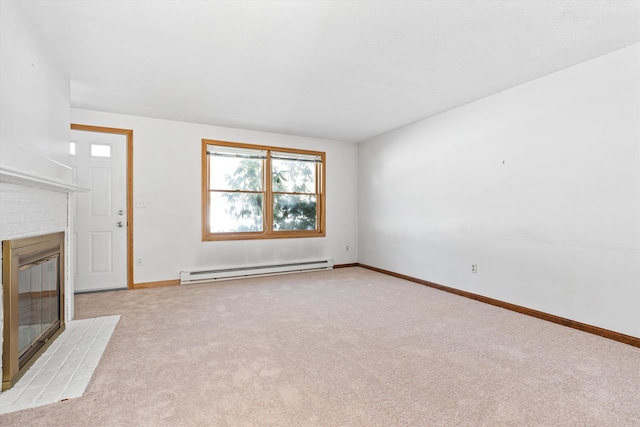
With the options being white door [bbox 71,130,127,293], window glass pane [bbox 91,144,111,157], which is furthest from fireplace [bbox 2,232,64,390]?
window glass pane [bbox 91,144,111,157]

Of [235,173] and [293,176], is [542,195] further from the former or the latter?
[235,173]

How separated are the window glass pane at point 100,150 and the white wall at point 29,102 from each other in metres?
1.30

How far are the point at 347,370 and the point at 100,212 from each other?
12.8ft

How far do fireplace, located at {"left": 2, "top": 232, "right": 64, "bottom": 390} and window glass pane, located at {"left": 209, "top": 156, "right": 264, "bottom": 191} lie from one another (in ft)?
7.93

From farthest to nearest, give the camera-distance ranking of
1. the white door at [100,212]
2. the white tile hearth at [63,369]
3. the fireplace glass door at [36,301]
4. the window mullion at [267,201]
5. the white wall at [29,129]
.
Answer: the window mullion at [267,201] → the white door at [100,212] → the fireplace glass door at [36,301] → the white wall at [29,129] → the white tile hearth at [63,369]

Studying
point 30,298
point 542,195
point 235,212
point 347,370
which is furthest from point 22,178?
point 542,195

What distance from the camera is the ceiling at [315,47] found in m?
2.06

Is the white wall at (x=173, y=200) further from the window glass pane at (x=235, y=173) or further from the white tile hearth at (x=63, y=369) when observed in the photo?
the white tile hearth at (x=63, y=369)

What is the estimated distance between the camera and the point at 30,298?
2.18 m

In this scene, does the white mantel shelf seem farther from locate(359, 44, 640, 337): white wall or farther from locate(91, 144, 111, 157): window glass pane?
locate(359, 44, 640, 337): white wall

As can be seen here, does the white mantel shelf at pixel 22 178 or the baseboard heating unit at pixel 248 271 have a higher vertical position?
the white mantel shelf at pixel 22 178

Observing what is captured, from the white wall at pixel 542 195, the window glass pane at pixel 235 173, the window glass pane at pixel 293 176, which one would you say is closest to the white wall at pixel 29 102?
the window glass pane at pixel 235 173

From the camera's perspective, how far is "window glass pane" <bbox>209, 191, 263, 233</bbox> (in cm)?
493

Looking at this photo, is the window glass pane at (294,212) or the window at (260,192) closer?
the window at (260,192)
